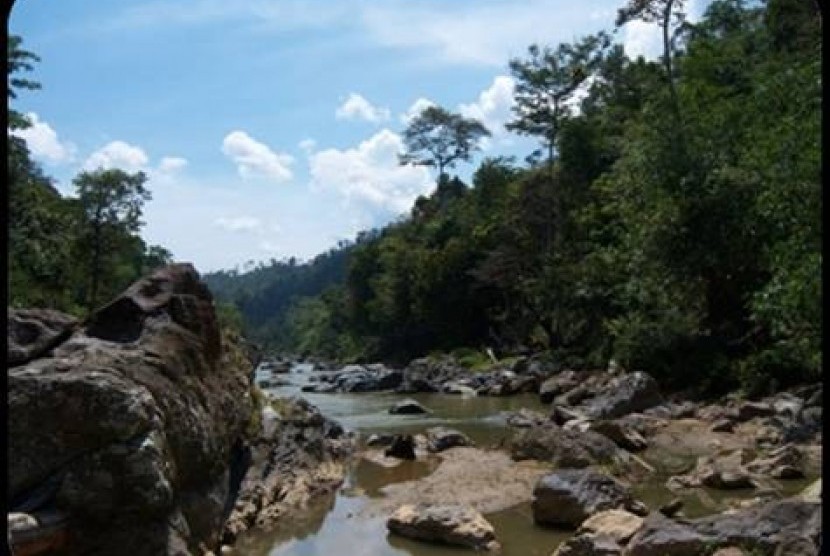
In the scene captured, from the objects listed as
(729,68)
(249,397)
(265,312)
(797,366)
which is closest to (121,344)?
(249,397)

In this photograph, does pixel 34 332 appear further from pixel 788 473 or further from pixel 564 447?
pixel 788 473

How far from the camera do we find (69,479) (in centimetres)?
826

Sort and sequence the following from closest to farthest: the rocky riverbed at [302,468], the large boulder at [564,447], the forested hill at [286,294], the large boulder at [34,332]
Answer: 1. the rocky riverbed at [302,468]
2. the large boulder at [34,332]
3. the large boulder at [564,447]
4. the forested hill at [286,294]

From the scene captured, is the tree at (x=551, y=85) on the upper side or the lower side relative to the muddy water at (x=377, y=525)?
upper

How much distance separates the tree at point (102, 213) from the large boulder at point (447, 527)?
30385mm

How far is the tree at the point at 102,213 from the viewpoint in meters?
39.0

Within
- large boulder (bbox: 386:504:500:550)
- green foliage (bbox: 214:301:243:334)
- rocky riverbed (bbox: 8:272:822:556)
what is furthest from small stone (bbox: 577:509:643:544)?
green foliage (bbox: 214:301:243:334)

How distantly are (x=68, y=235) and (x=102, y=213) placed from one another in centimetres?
680

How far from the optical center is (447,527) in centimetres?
1042

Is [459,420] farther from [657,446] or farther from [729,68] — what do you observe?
[729,68]

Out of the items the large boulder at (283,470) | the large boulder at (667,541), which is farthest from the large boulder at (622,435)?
the large boulder at (667,541)

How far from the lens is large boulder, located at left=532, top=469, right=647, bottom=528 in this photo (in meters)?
10.7

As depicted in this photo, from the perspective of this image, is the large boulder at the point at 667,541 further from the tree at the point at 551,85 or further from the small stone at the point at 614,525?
the tree at the point at 551,85

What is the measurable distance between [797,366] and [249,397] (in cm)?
1188
